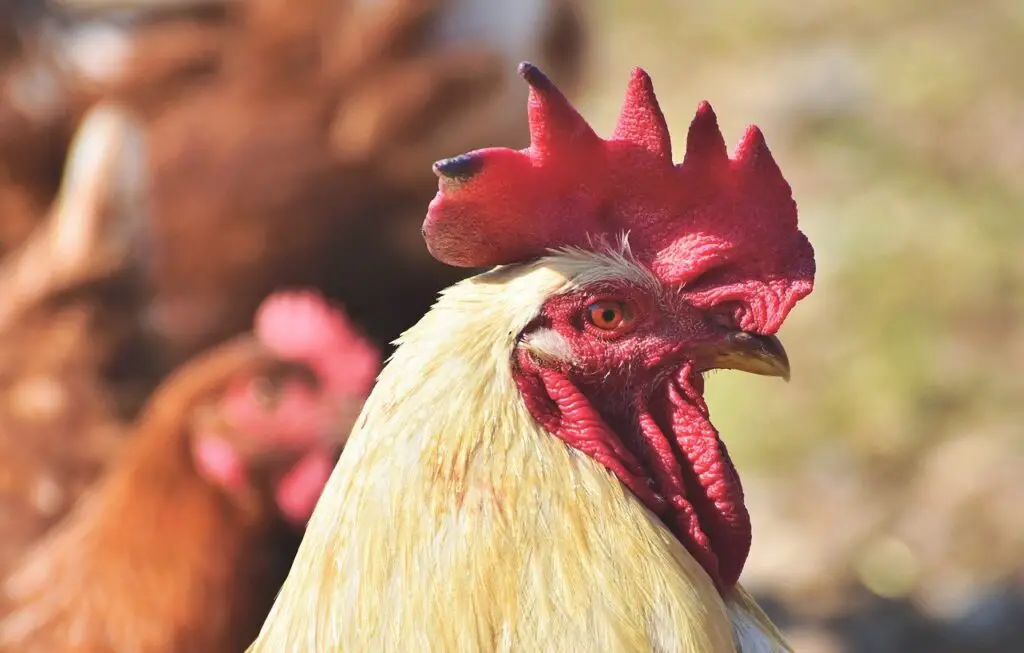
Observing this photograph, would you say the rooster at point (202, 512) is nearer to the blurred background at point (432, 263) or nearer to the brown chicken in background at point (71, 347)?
the brown chicken in background at point (71, 347)

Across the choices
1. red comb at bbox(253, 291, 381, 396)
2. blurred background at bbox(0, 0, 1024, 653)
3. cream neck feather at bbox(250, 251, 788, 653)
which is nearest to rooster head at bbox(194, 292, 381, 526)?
red comb at bbox(253, 291, 381, 396)

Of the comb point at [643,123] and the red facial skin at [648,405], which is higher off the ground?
the comb point at [643,123]

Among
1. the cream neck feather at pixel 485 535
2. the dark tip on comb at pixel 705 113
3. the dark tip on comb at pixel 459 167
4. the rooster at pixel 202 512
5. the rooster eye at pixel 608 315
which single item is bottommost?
the rooster at pixel 202 512

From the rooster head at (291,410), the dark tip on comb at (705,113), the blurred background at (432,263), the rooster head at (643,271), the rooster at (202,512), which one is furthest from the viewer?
the blurred background at (432,263)

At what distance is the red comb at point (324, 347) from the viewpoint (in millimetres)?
4055

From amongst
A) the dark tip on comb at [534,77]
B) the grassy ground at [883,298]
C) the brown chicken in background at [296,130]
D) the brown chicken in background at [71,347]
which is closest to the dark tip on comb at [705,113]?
the dark tip on comb at [534,77]

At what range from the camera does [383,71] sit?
5.59 meters

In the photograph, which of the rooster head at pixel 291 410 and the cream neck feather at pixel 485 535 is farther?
the rooster head at pixel 291 410

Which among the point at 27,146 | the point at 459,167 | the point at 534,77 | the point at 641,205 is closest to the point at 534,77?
the point at 534,77

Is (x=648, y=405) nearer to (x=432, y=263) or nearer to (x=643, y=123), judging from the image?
(x=643, y=123)

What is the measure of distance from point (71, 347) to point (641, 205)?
9.90ft

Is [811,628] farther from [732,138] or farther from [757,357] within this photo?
[732,138]

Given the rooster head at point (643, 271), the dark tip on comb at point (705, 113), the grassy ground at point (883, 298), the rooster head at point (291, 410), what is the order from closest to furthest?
the rooster head at point (643, 271)
the dark tip on comb at point (705, 113)
the rooster head at point (291, 410)
the grassy ground at point (883, 298)

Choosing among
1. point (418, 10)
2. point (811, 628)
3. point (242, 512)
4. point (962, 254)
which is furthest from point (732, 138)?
point (242, 512)
